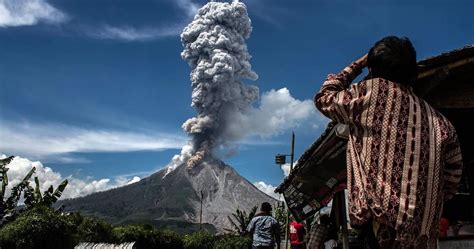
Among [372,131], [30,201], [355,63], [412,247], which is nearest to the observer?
[412,247]

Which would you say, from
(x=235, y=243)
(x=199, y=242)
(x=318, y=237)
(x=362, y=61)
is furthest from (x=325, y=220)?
(x=199, y=242)

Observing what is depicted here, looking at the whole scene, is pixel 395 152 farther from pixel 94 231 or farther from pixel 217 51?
pixel 217 51

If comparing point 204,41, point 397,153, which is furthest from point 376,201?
point 204,41

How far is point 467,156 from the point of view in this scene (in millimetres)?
4574

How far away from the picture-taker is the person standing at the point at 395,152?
1671 mm

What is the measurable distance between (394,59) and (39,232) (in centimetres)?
1535

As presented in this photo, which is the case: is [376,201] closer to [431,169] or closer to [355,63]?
[431,169]

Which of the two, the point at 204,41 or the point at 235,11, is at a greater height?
the point at 235,11

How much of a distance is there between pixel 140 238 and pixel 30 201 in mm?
15445

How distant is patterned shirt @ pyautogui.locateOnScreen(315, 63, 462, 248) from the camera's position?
1667 millimetres

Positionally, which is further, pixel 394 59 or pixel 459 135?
pixel 459 135

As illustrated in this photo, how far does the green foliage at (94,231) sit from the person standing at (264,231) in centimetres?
2226

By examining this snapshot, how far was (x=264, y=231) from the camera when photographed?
6883 millimetres

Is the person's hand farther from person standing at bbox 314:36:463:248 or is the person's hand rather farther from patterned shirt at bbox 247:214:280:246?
patterned shirt at bbox 247:214:280:246
